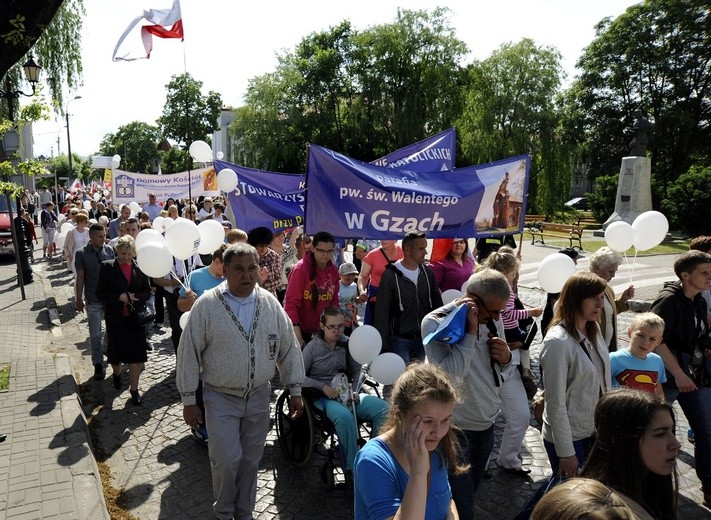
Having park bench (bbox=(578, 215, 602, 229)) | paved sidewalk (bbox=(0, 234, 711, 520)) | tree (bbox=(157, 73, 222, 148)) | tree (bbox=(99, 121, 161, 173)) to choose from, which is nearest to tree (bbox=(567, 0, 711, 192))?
park bench (bbox=(578, 215, 602, 229))

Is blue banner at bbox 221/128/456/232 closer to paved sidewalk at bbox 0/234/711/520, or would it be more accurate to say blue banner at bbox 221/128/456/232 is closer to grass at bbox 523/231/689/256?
paved sidewalk at bbox 0/234/711/520

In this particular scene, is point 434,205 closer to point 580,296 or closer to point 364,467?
point 580,296

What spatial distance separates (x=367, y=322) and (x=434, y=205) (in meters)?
1.46

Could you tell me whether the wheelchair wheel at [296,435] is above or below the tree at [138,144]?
below

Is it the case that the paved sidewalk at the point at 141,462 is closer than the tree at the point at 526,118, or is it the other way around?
the paved sidewalk at the point at 141,462

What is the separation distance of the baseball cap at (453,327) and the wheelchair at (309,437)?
5.25 feet

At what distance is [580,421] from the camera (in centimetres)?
328

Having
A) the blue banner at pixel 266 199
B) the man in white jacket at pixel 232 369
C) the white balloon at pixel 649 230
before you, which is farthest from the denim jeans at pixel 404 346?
the blue banner at pixel 266 199

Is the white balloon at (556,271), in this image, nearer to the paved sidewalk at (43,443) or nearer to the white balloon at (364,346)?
the white balloon at (364,346)

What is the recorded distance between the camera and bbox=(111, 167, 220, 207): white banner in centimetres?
1462

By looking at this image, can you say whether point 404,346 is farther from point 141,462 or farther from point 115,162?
point 115,162

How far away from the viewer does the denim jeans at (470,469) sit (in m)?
3.04

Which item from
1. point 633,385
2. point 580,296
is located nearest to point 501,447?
point 633,385

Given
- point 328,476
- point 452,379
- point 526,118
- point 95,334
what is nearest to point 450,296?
point 328,476
